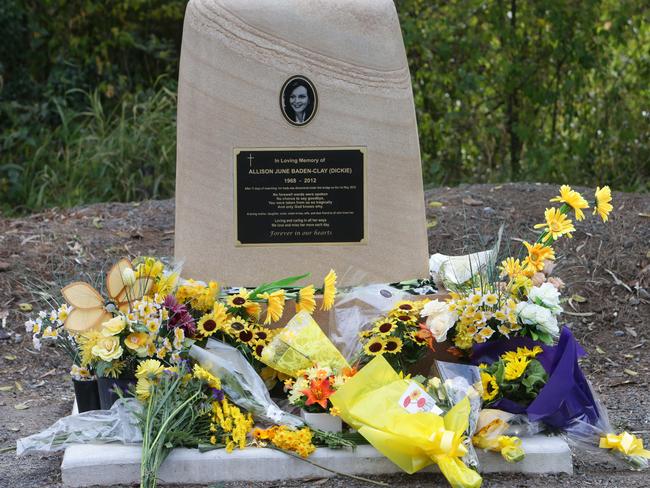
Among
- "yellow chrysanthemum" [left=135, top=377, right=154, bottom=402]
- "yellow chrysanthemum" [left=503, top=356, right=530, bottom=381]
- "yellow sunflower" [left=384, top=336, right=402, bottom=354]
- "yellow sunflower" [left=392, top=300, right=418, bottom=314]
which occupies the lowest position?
"yellow chrysanthemum" [left=135, top=377, right=154, bottom=402]

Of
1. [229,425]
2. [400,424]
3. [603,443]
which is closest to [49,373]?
[229,425]

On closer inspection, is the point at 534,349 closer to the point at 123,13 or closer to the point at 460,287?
the point at 460,287

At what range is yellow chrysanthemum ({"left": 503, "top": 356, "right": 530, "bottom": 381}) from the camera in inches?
155

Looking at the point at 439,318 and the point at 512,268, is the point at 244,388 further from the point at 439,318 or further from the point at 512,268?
the point at 512,268

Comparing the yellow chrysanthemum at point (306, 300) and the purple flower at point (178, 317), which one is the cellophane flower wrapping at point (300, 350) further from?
the purple flower at point (178, 317)

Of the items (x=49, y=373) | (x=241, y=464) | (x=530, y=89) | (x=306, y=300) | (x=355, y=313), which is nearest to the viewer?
(x=241, y=464)

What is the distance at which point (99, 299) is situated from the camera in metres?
4.14

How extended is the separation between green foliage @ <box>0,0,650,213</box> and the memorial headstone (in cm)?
395

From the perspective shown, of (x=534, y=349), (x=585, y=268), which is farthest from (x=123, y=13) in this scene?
(x=534, y=349)

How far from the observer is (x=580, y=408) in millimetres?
3967

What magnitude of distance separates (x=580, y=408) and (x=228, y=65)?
212cm

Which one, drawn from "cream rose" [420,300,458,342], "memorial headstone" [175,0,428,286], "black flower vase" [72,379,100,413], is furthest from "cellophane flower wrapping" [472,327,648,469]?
"black flower vase" [72,379,100,413]

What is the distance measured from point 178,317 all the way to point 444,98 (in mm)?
5909

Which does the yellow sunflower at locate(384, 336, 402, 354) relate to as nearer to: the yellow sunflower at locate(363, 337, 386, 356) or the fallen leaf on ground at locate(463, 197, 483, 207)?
the yellow sunflower at locate(363, 337, 386, 356)
